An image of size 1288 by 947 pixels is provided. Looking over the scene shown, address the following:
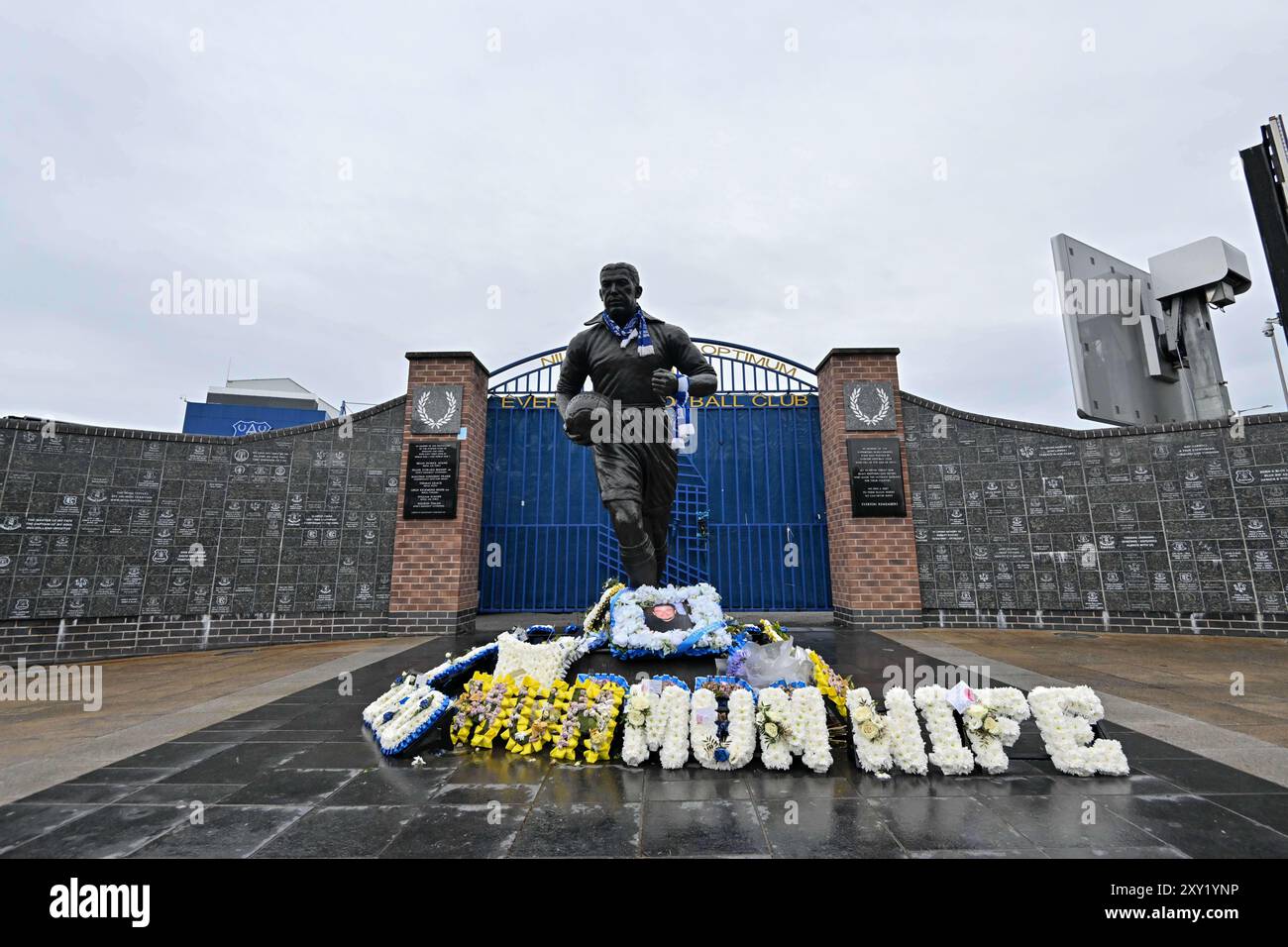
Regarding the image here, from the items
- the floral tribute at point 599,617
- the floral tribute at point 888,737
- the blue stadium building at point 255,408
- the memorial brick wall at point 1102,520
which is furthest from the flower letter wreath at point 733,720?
the blue stadium building at point 255,408

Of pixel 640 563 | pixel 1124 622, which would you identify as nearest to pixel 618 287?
pixel 640 563

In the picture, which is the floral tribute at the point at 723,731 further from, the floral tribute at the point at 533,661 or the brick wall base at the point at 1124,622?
the brick wall base at the point at 1124,622

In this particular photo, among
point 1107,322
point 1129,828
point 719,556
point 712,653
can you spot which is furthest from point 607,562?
point 1107,322

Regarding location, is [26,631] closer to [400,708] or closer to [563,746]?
[400,708]

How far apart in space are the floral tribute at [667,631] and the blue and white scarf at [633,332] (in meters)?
1.84

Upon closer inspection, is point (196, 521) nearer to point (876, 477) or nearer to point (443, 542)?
point (443, 542)

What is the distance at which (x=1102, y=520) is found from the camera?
7375mm

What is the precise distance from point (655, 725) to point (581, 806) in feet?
2.06

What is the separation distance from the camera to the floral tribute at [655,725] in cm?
261

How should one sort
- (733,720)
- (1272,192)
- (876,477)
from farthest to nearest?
1. (876,477)
2. (1272,192)
3. (733,720)

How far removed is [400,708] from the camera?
2.94 meters

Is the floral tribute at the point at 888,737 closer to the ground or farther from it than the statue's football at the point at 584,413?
closer to the ground
